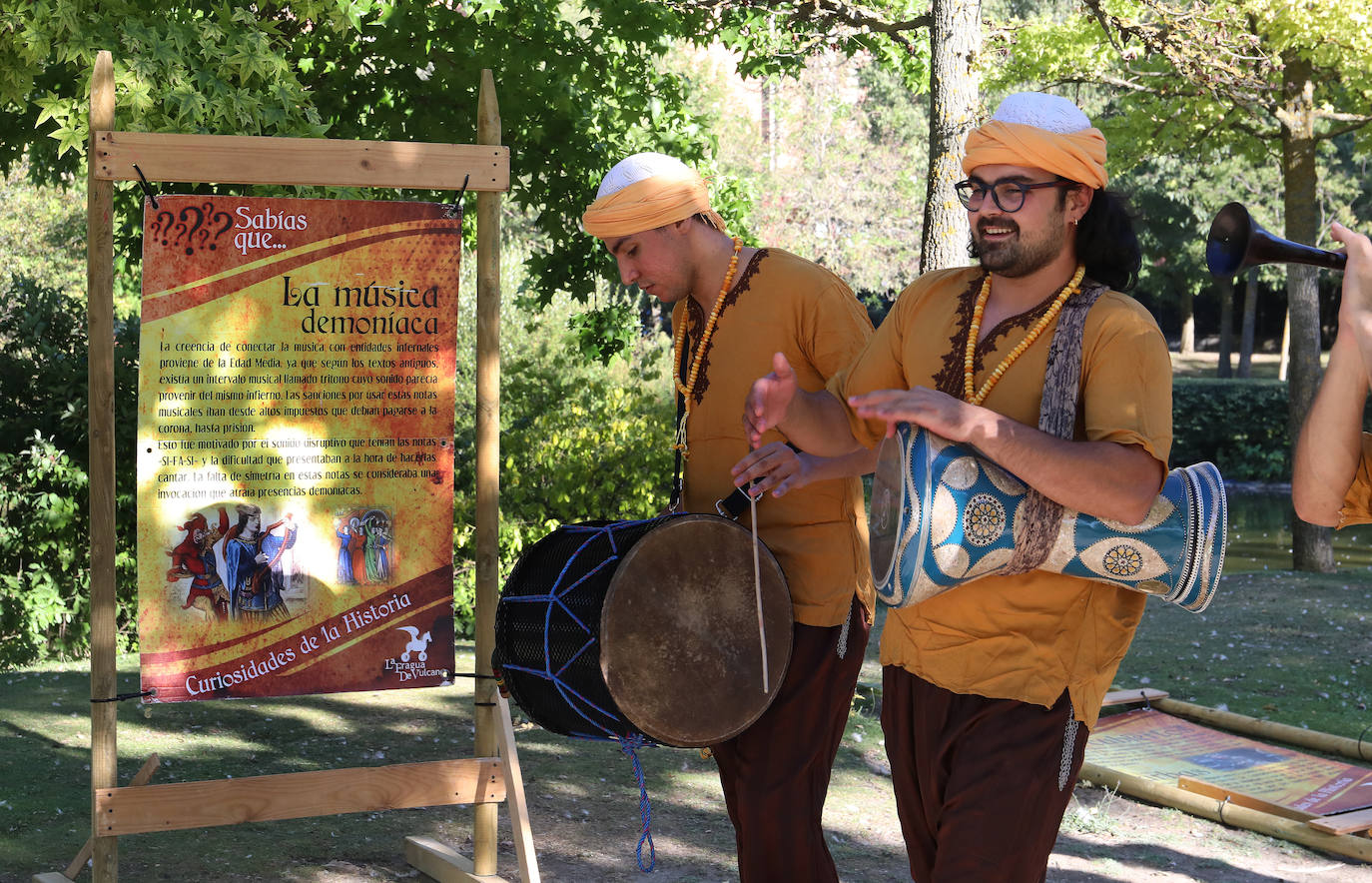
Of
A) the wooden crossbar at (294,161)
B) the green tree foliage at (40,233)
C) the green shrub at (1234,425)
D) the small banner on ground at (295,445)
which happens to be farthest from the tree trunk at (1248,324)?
the small banner on ground at (295,445)

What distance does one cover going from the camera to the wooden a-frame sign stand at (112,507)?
12.8 feet

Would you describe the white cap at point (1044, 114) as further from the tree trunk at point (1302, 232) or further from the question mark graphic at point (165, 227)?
the tree trunk at point (1302, 232)

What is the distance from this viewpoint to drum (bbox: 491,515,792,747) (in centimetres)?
318

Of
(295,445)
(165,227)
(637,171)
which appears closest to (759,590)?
(637,171)

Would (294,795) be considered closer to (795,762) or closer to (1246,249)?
(795,762)

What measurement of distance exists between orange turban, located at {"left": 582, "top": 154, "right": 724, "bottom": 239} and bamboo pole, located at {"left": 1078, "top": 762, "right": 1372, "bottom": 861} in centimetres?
345

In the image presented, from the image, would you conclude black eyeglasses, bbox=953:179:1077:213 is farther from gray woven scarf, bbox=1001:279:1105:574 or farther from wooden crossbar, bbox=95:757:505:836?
wooden crossbar, bbox=95:757:505:836

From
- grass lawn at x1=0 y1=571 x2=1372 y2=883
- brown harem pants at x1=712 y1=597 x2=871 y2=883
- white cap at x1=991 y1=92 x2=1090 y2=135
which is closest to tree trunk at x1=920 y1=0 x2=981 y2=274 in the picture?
grass lawn at x1=0 y1=571 x2=1372 y2=883

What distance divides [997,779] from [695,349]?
4.44 feet

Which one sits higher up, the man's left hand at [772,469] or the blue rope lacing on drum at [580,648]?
the man's left hand at [772,469]

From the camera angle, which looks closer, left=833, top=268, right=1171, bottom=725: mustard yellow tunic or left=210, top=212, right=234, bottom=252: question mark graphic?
left=833, top=268, right=1171, bottom=725: mustard yellow tunic

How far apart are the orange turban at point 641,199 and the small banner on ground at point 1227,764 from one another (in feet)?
11.9

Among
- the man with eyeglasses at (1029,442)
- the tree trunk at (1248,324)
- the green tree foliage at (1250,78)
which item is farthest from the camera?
the tree trunk at (1248,324)

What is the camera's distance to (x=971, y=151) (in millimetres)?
2666
